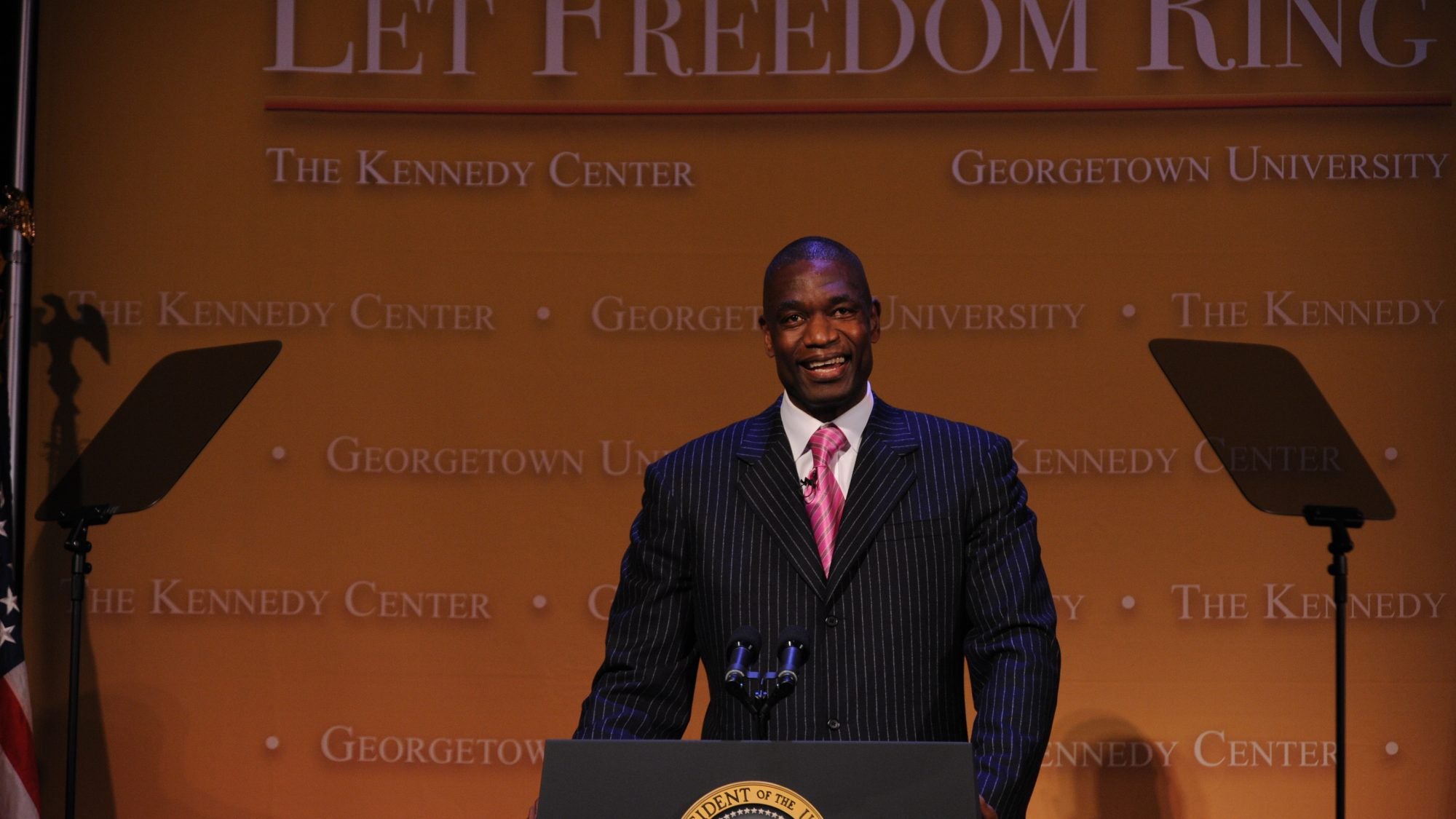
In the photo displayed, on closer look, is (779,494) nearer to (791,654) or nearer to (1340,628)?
(791,654)

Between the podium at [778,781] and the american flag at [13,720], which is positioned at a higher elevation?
the podium at [778,781]

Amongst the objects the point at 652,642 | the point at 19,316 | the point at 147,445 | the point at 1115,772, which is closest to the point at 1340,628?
the point at 1115,772

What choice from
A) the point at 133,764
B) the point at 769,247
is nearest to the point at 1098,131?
the point at 769,247

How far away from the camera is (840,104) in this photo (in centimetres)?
428

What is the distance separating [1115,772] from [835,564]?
2.13 meters

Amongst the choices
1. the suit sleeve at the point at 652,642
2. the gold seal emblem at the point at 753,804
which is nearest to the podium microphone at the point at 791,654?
the gold seal emblem at the point at 753,804

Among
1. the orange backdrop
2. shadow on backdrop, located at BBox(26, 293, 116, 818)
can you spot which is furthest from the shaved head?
shadow on backdrop, located at BBox(26, 293, 116, 818)

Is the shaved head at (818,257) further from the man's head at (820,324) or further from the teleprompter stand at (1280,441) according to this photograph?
the teleprompter stand at (1280,441)

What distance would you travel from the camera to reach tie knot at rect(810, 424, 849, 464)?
8.24 feet

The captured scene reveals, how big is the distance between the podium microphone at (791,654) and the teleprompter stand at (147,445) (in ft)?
6.67

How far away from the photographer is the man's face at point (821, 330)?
2482 mm

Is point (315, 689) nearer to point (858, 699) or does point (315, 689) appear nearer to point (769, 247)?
point (769, 247)

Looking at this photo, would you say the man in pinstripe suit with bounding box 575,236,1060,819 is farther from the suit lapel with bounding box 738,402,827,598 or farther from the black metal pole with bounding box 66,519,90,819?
the black metal pole with bounding box 66,519,90,819

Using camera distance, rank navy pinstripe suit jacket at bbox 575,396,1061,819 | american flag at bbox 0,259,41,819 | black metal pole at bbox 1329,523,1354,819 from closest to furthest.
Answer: navy pinstripe suit jacket at bbox 575,396,1061,819, black metal pole at bbox 1329,523,1354,819, american flag at bbox 0,259,41,819
